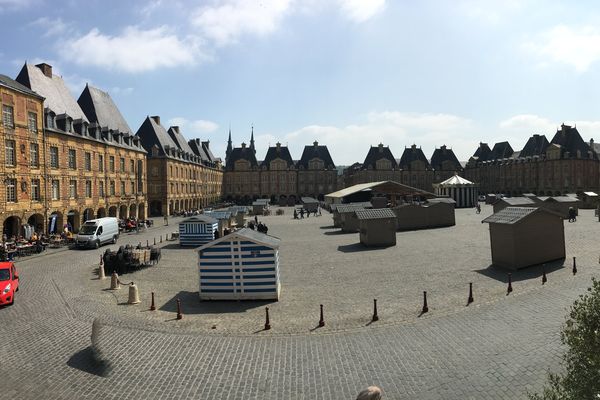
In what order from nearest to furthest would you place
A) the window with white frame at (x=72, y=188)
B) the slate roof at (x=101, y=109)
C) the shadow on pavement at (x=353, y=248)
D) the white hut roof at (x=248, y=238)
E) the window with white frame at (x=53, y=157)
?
the white hut roof at (x=248, y=238) → the shadow on pavement at (x=353, y=248) → the window with white frame at (x=53, y=157) → the window with white frame at (x=72, y=188) → the slate roof at (x=101, y=109)

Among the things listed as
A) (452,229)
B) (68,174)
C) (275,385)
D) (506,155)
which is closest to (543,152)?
(506,155)

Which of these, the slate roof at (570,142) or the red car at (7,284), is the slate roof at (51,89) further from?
the slate roof at (570,142)

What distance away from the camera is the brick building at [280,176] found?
100m

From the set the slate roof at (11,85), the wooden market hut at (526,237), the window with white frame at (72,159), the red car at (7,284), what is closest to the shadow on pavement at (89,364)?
the red car at (7,284)

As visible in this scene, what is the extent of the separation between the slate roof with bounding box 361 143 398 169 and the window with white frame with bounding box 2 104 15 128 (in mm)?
78408

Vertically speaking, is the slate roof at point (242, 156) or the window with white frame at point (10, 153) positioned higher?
the slate roof at point (242, 156)

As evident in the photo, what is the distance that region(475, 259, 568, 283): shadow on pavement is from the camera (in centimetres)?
1672

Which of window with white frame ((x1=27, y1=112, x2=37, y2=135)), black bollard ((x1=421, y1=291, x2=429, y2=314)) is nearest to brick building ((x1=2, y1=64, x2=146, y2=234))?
window with white frame ((x1=27, y1=112, x2=37, y2=135))

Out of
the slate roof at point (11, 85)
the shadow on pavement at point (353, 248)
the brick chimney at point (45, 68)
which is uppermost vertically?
the brick chimney at point (45, 68)

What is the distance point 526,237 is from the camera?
18.3 metres

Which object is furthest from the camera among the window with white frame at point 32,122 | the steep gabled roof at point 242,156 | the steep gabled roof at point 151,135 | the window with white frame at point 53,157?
the steep gabled roof at point 242,156

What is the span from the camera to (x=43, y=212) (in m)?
32.8

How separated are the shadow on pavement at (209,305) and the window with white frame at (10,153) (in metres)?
22.4

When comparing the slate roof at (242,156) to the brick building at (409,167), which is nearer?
the brick building at (409,167)
